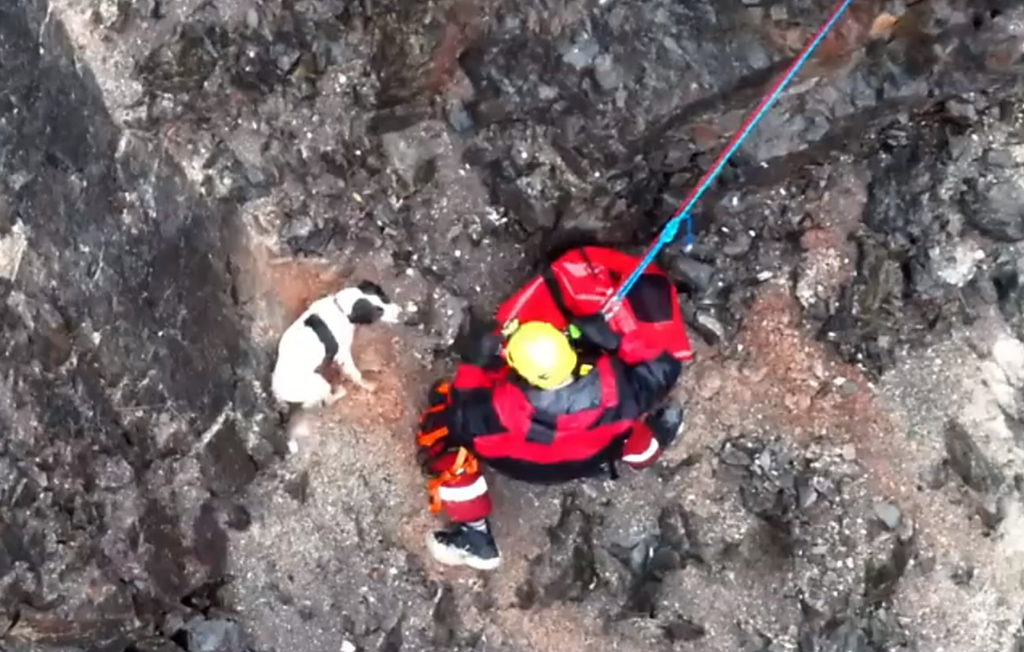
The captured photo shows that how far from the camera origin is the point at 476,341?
670cm

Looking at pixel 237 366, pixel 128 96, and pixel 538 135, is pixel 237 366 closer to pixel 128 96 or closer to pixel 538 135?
pixel 128 96

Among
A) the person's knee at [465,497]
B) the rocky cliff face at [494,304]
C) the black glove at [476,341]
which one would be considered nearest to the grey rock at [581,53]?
the rocky cliff face at [494,304]

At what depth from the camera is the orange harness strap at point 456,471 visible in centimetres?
628

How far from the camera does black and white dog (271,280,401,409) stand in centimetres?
621

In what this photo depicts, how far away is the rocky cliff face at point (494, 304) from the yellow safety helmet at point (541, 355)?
132cm

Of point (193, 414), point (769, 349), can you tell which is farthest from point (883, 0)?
point (193, 414)

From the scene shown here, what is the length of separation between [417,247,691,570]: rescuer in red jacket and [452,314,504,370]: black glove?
0.01 m

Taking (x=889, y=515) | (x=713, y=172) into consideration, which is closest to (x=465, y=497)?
(x=713, y=172)

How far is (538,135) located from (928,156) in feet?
7.35

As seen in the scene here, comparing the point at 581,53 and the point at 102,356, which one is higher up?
the point at 581,53

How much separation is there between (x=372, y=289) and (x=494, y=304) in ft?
2.46

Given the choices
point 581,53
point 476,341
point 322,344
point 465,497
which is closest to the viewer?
point 581,53

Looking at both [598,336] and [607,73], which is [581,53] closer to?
[607,73]

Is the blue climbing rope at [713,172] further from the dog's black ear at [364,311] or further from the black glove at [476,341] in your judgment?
the dog's black ear at [364,311]
